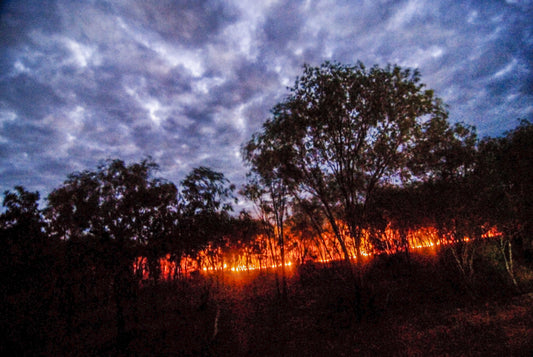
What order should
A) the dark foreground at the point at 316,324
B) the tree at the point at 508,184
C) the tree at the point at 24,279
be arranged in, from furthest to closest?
the tree at the point at 508,184
the dark foreground at the point at 316,324
the tree at the point at 24,279

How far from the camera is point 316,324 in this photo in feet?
53.6

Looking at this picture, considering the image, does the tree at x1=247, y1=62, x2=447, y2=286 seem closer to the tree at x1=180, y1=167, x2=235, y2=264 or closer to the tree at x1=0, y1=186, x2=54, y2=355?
A: the tree at x1=180, y1=167, x2=235, y2=264

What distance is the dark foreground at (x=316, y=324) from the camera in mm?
9672

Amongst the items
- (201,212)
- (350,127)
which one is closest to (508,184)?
(350,127)

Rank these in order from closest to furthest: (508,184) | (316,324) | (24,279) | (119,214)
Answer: (24,279)
(119,214)
(316,324)
(508,184)

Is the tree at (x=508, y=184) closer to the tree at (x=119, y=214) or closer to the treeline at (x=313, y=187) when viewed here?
the treeline at (x=313, y=187)

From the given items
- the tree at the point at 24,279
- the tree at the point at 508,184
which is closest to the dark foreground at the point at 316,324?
the tree at the point at 24,279

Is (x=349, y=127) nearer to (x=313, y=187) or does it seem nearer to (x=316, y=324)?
(x=313, y=187)

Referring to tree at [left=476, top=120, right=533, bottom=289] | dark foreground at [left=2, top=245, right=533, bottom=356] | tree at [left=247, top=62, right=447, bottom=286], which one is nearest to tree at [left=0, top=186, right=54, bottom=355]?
dark foreground at [left=2, top=245, right=533, bottom=356]

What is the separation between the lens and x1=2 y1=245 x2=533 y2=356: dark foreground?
9.67m

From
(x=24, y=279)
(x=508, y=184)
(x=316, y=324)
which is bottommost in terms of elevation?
(x=316, y=324)

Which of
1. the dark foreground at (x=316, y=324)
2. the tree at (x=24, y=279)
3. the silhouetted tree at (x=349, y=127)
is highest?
the silhouetted tree at (x=349, y=127)

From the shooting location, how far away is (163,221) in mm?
14320

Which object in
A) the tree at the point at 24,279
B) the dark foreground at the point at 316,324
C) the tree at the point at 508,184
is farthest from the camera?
the tree at the point at 508,184
